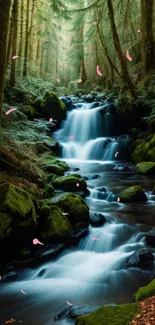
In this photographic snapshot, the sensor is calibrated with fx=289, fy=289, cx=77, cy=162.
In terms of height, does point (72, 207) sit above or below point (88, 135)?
below

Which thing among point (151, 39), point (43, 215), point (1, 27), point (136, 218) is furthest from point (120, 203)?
point (151, 39)

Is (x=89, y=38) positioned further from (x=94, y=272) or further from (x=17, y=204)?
(x=94, y=272)

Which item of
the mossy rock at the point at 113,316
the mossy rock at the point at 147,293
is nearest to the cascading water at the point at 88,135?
the mossy rock at the point at 147,293

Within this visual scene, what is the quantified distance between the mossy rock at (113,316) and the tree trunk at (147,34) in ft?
39.5

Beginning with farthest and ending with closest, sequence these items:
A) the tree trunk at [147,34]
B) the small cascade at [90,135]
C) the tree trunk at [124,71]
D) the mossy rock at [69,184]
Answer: the small cascade at [90,135] < the tree trunk at [124,71] < the tree trunk at [147,34] < the mossy rock at [69,184]

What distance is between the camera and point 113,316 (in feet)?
8.69

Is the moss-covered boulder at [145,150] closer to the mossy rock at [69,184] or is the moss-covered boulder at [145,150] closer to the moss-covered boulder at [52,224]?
the mossy rock at [69,184]

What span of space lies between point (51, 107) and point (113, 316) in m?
14.0

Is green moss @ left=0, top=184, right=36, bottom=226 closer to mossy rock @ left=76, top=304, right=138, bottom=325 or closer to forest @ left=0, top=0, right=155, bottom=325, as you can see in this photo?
forest @ left=0, top=0, right=155, bottom=325

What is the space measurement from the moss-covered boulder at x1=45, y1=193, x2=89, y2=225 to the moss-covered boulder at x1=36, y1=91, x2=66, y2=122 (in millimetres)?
9474

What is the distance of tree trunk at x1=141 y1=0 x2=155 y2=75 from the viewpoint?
1227cm

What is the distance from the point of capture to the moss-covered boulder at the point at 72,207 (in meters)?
6.53

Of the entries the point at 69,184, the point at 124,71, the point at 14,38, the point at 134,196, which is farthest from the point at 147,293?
the point at 14,38

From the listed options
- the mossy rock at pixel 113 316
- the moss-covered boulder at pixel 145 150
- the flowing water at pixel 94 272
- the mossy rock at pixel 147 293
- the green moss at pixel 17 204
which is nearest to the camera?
the mossy rock at pixel 113 316
